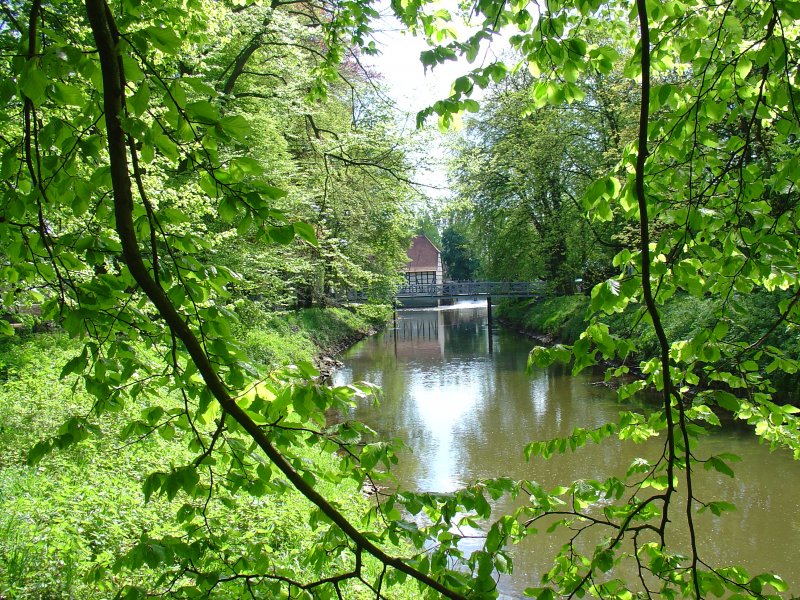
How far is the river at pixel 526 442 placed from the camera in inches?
281

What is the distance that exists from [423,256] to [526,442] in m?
54.1

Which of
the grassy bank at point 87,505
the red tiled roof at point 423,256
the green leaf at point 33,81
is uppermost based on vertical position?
the green leaf at point 33,81

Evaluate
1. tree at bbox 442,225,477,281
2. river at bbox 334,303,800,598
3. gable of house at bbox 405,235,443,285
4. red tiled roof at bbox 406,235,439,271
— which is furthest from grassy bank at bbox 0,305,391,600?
tree at bbox 442,225,477,281

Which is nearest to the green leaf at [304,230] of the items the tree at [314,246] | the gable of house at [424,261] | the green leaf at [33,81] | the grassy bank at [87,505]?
the tree at [314,246]

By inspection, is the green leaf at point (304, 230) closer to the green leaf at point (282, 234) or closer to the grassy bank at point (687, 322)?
the green leaf at point (282, 234)

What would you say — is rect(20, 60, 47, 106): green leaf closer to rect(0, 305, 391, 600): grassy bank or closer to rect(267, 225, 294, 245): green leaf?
rect(267, 225, 294, 245): green leaf

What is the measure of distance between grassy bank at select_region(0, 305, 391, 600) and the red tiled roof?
55.8 meters

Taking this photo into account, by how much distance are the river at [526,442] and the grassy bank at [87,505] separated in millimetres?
1619

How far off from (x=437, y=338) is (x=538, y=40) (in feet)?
94.5

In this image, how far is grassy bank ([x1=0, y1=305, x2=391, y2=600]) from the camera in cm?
358

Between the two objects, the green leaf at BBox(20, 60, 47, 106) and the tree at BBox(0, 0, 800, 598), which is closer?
the green leaf at BBox(20, 60, 47, 106)

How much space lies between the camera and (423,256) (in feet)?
213

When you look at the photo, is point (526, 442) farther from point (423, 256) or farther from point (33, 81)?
point (423, 256)

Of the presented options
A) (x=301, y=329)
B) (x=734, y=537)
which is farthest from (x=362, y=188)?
(x=734, y=537)
